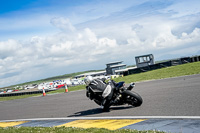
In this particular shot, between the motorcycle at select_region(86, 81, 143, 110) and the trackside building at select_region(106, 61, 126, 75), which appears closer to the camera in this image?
the motorcycle at select_region(86, 81, 143, 110)

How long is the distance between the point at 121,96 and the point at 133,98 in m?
0.40

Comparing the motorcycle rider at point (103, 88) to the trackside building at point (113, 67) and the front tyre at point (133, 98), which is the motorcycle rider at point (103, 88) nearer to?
the front tyre at point (133, 98)

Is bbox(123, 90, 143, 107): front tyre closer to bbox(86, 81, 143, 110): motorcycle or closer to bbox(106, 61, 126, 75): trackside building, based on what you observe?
bbox(86, 81, 143, 110): motorcycle

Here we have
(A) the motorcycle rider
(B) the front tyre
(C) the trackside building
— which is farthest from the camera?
(C) the trackside building

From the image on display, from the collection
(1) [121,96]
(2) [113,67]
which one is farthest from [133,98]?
(2) [113,67]

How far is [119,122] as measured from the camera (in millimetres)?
6953

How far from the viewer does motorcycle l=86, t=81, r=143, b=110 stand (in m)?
8.62

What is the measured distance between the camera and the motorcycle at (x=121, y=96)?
8.62 metres

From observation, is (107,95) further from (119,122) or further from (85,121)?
(119,122)

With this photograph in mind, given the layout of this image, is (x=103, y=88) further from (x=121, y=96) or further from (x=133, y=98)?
(x=133, y=98)

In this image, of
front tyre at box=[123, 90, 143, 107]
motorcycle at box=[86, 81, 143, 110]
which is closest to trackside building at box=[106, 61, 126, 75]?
motorcycle at box=[86, 81, 143, 110]

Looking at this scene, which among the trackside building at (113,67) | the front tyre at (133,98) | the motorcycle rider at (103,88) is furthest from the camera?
the trackside building at (113,67)

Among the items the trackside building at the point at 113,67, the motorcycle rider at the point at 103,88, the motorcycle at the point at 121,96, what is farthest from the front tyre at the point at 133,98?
the trackside building at the point at 113,67

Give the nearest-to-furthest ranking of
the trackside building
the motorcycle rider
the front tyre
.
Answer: the front tyre
the motorcycle rider
the trackside building
